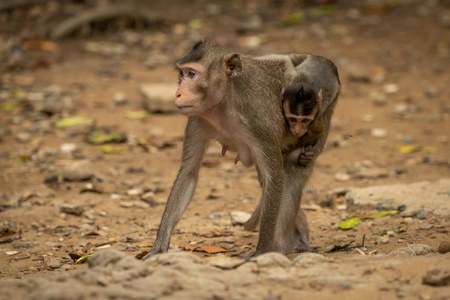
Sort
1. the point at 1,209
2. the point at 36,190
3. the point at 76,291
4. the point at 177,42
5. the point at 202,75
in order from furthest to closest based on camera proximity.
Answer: the point at 177,42
the point at 36,190
the point at 1,209
the point at 202,75
the point at 76,291

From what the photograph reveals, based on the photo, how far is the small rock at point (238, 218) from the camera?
20.5 feet

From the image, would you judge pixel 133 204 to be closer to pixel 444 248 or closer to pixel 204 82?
pixel 204 82

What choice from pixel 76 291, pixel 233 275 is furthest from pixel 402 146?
pixel 76 291

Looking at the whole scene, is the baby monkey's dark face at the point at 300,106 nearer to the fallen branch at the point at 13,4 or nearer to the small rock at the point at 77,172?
the small rock at the point at 77,172

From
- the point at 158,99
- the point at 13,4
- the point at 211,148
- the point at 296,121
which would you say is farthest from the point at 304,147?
the point at 13,4

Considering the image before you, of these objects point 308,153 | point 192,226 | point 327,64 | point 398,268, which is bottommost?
point 192,226

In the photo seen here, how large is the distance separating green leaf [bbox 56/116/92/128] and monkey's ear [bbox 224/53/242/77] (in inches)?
208

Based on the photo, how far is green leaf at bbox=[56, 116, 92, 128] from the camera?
9.62 meters

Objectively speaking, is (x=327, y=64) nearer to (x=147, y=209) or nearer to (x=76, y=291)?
(x=147, y=209)

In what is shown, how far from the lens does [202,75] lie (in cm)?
468

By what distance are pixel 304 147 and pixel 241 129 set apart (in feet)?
2.59

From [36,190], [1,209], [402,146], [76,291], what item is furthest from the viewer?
[402,146]

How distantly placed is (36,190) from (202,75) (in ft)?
10.6

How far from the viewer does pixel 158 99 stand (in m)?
9.91
